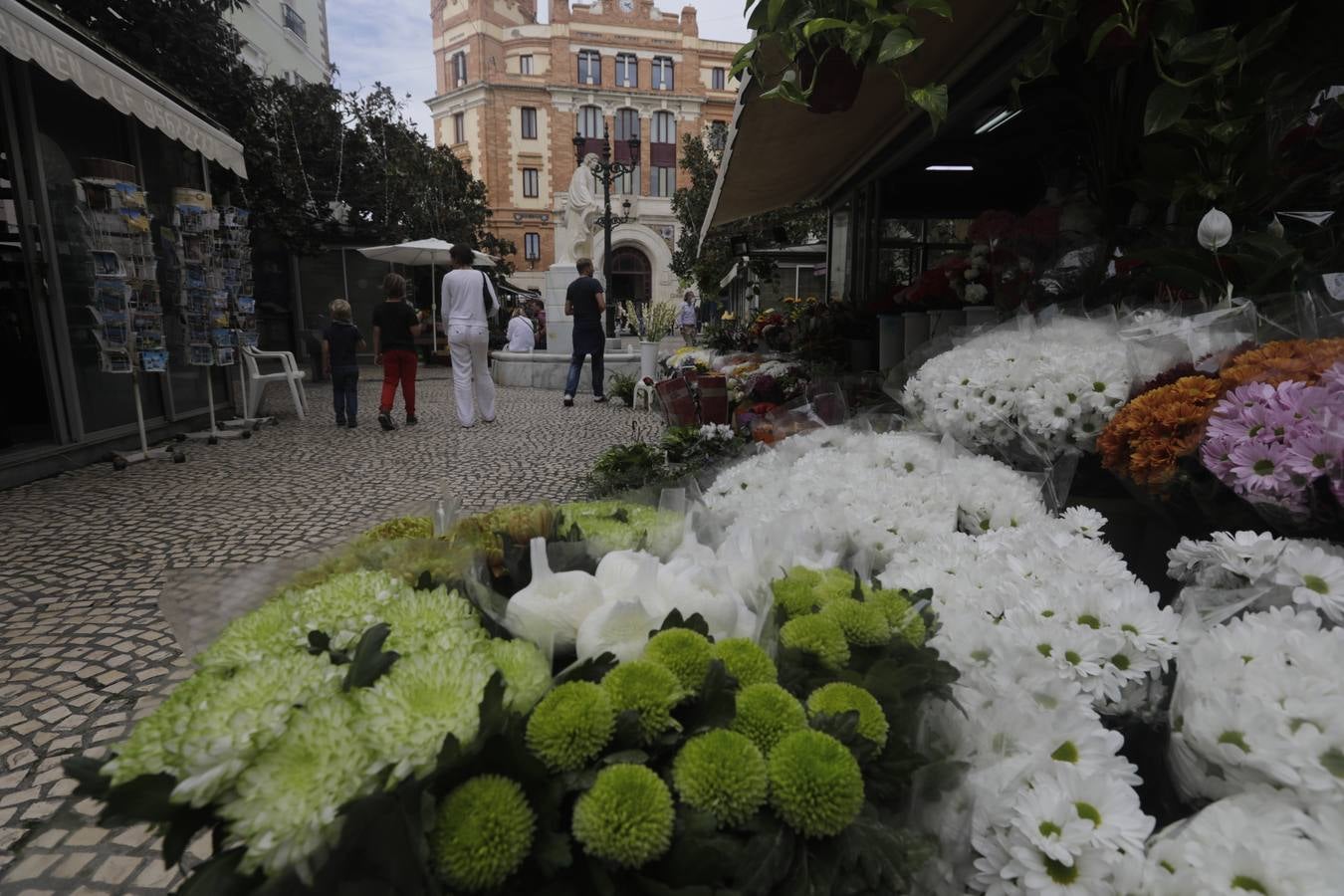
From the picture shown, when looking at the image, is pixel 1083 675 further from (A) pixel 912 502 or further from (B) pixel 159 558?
(B) pixel 159 558

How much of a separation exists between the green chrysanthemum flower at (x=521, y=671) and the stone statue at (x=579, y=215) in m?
18.1

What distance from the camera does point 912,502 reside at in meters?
1.37

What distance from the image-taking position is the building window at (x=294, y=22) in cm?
1845

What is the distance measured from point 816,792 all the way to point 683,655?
18 cm

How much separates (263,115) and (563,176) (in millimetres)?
30691

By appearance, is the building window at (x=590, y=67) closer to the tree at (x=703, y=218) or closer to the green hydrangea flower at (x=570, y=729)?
the tree at (x=703, y=218)

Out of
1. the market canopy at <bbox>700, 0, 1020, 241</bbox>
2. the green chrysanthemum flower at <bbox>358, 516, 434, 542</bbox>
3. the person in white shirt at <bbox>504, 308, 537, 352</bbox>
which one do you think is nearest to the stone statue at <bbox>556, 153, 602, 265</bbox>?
the person in white shirt at <bbox>504, 308, 537, 352</bbox>

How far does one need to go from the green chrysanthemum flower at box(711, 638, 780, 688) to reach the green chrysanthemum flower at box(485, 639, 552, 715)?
17cm

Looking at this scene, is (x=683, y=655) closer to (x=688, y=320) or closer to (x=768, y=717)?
(x=768, y=717)

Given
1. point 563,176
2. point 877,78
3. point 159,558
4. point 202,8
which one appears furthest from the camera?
point 563,176

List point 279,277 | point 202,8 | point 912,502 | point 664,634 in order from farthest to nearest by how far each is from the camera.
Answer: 1. point 279,277
2. point 202,8
3. point 912,502
4. point 664,634

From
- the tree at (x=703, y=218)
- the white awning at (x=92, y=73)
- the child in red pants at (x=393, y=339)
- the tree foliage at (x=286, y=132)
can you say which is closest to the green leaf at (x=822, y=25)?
the white awning at (x=92, y=73)

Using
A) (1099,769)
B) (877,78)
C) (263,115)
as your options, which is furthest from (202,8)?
(1099,769)

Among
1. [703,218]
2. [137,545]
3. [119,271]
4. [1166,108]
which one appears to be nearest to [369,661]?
[1166,108]
